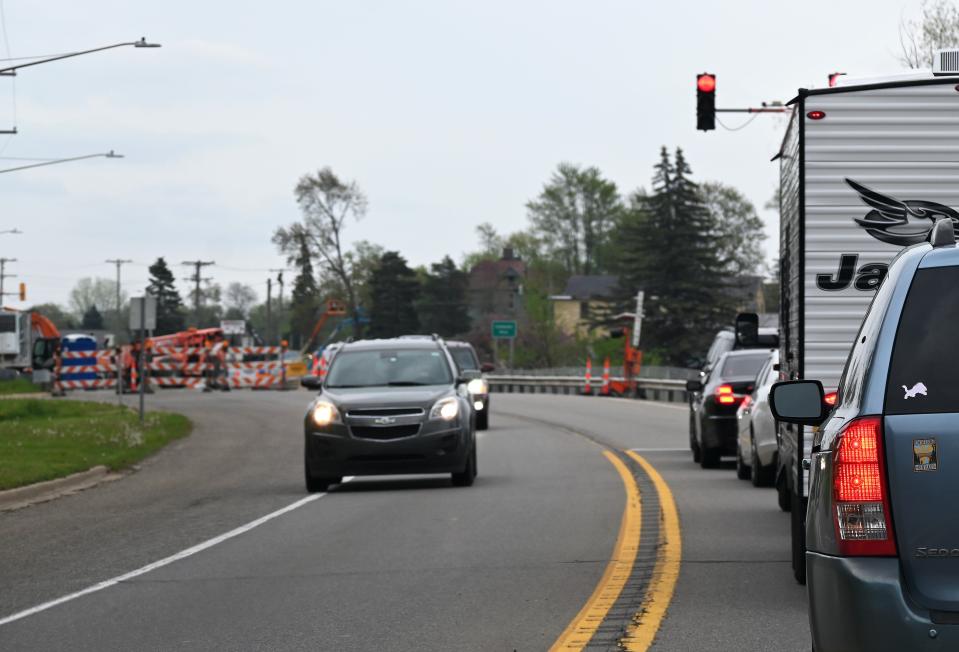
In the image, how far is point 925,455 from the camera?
485cm

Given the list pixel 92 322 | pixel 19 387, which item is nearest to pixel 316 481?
pixel 19 387

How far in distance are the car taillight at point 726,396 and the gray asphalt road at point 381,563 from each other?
95cm

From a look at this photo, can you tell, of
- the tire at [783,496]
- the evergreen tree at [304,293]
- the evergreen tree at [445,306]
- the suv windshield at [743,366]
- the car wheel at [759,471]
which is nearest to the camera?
the tire at [783,496]

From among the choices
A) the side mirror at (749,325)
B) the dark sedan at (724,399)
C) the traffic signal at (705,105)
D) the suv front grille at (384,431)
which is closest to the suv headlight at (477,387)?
the traffic signal at (705,105)

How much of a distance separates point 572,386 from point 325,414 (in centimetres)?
5009

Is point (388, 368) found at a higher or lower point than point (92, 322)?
lower

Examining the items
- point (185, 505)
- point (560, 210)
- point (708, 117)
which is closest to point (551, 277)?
point (560, 210)

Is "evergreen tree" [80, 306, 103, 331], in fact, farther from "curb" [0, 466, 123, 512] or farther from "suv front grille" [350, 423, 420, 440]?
"suv front grille" [350, 423, 420, 440]

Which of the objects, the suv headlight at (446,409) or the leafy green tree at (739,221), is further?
the leafy green tree at (739,221)

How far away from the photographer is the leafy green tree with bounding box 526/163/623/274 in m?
123

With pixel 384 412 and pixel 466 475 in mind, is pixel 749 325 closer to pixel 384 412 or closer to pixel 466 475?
pixel 466 475

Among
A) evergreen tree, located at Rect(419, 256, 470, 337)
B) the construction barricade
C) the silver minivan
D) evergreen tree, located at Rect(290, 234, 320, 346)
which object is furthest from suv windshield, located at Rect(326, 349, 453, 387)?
evergreen tree, located at Rect(419, 256, 470, 337)

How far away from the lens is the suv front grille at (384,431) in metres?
18.0

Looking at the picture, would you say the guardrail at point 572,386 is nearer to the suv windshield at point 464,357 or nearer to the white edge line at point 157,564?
the suv windshield at point 464,357
